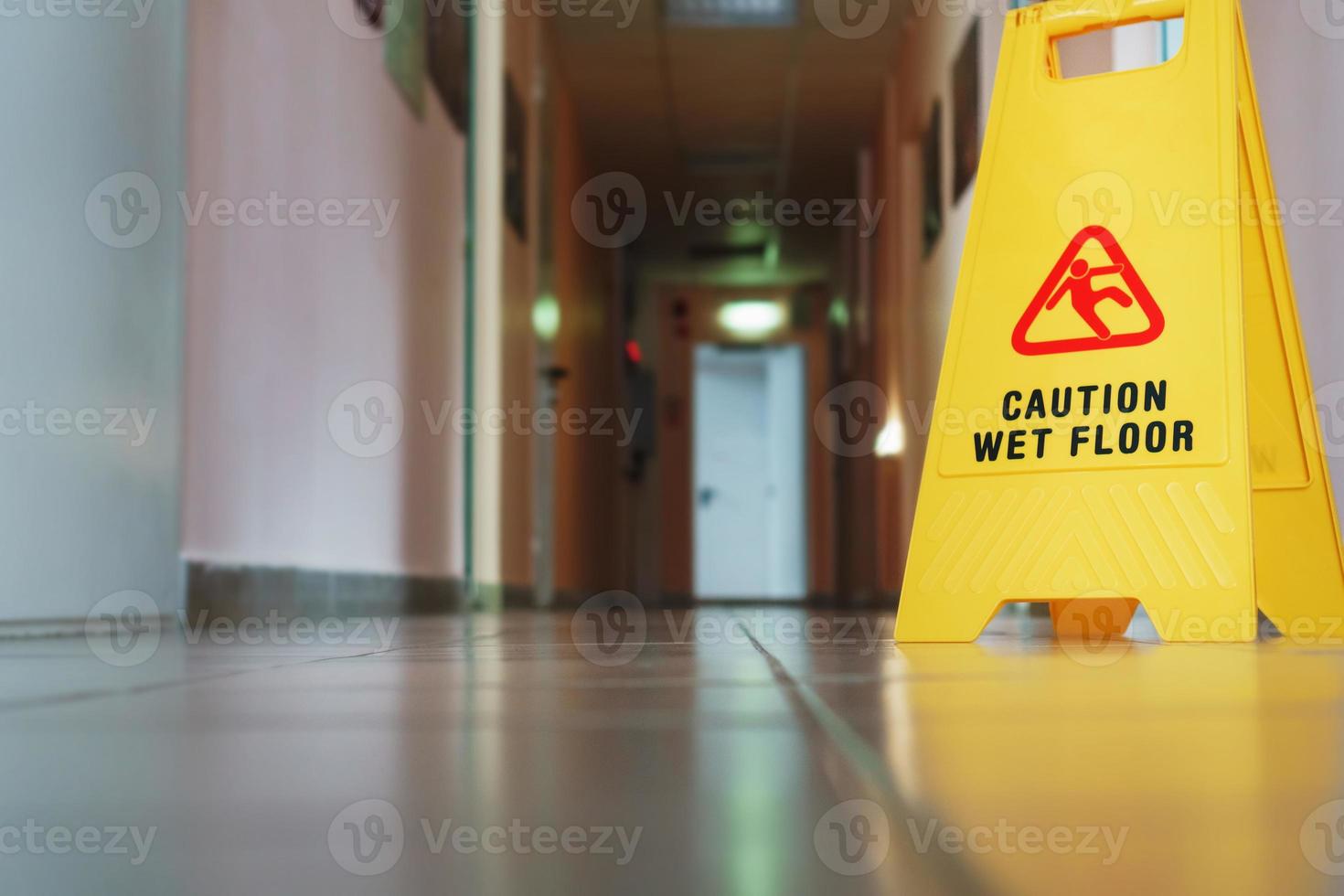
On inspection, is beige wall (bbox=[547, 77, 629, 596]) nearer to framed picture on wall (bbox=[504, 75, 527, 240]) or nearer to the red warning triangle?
framed picture on wall (bbox=[504, 75, 527, 240])

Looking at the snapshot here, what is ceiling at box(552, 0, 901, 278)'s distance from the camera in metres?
5.74

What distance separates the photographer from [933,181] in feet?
15.3

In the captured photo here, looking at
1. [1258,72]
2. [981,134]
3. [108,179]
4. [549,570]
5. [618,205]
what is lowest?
[549,570]

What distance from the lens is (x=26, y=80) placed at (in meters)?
1.64

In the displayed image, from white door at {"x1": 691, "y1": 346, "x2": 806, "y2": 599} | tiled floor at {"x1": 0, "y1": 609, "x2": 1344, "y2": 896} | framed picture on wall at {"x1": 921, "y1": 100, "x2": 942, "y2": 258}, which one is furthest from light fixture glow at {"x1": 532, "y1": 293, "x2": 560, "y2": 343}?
white door at {"x1": 691, "y1": 346, "x2": 806, "y2": 599}

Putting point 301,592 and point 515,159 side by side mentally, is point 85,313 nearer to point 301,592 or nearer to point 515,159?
point 301,592

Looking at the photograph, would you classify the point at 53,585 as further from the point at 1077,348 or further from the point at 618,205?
the point at 618,205

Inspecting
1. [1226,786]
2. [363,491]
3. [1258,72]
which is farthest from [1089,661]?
[363,491]

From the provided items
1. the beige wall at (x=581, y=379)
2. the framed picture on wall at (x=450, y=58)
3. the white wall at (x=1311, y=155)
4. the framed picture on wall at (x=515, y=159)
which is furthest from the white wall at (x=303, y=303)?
the beige wall at (x=581, y=379)

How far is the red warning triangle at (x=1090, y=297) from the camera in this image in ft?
4.90

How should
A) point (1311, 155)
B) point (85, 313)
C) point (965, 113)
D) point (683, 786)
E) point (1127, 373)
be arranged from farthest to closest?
point (965, 113)
point (1311, 155)
point (85, 313)
point (1127, 373)
point (683, 786)

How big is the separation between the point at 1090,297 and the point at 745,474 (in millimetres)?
11391

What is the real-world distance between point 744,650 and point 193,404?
1.14 m

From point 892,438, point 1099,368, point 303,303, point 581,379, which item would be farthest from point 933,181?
point 1099,368
